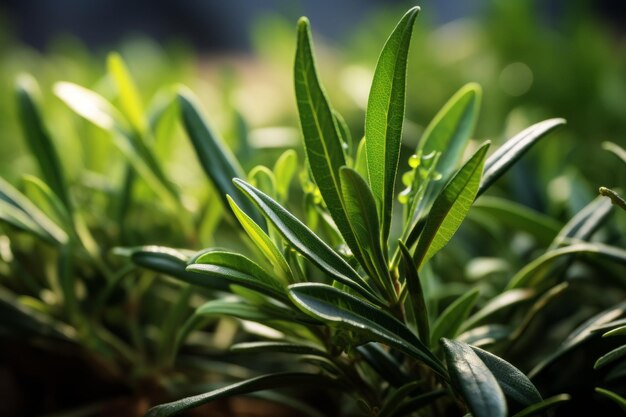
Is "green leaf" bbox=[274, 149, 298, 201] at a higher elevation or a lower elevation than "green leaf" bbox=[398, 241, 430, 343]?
higher

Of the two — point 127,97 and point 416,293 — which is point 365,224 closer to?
point 416,293

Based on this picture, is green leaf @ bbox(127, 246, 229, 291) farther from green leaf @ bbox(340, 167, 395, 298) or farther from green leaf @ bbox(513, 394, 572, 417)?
green leaf @ bbox(513, 394, 572, 417)

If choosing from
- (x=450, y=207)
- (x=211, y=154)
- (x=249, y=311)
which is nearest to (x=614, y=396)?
(x=450, y=207)

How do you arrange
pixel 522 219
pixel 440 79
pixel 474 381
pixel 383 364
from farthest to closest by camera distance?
pixel 440 79, pixel 522 219, pixel 383 364, pixel 474 381

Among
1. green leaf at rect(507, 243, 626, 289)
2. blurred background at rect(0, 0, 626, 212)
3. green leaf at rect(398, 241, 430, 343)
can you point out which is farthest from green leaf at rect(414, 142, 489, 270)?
blurred background at rect(0, 0, 626, 212)

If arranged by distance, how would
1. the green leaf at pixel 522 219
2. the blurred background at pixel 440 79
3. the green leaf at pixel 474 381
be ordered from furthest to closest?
the blurred background at pixel 440 79
the green leaf at pixel 522 219
the green leaf at pixel 474 381

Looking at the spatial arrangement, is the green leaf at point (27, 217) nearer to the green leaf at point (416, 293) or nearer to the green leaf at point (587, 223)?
the green leaf at point (416, 293)

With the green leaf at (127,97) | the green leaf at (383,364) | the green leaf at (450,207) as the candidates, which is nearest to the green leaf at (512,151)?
the green leaf at (450,207)
